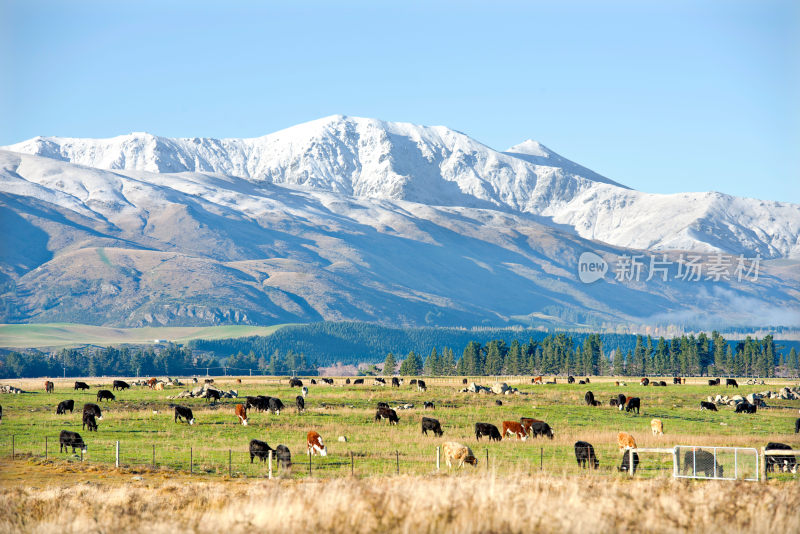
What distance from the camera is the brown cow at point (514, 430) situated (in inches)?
2005

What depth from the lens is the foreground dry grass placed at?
20.0 meters

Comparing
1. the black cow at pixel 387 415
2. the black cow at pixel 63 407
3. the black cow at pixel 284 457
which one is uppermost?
the black cow at pixel 284 457

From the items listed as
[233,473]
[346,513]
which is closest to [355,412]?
[233,473]

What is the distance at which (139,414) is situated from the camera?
65.9 m

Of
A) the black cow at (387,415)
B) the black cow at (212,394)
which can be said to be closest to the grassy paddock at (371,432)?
the black cow at (387,415)

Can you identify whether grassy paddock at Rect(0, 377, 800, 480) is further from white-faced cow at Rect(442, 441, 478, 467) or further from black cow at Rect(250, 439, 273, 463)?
white-faced cow at Rect(442, 441, 478, 467)

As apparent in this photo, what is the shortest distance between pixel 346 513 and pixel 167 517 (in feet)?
17.3

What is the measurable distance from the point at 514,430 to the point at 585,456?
11327mm

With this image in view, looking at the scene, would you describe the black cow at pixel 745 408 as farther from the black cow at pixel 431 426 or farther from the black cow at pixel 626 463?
the black cow at pixel 626 463

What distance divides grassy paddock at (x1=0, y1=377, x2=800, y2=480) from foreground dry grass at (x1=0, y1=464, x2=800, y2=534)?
8.87 ft

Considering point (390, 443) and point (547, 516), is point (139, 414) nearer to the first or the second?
point (390, 443)

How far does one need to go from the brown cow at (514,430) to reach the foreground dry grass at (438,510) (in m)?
24.6

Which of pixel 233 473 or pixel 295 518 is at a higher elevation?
pixel 295 518

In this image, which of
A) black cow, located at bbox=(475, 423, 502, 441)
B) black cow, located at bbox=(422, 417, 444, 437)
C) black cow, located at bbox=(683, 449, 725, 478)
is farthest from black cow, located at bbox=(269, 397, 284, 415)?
black cow, located at bbox=(683, 449, 725, 478)
